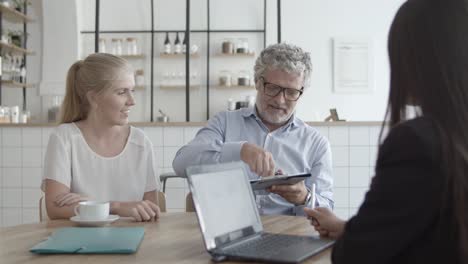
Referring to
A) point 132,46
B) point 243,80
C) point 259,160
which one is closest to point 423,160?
point 259,160

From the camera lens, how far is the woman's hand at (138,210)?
67.3 inches

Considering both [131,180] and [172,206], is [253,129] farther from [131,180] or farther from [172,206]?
[172,206]

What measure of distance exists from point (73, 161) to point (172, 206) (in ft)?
6.40

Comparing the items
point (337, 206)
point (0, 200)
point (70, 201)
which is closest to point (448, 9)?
point (70, 201)

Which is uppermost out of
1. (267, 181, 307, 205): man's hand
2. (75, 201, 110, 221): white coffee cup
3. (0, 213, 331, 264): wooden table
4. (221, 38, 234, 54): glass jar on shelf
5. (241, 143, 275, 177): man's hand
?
(221, 38, 234, 54): glass jar on shelf

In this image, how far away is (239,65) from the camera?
787cm

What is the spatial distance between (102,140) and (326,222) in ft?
3.63

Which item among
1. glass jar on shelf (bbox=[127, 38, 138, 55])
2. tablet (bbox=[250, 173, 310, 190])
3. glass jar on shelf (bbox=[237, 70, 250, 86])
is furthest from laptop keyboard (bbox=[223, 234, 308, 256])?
glass jar on shelf (bbox=[127, 38, 138, 55])

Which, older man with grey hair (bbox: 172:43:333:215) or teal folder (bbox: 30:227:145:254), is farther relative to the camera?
older man with grey hair (bbox: 172:43:333:215)

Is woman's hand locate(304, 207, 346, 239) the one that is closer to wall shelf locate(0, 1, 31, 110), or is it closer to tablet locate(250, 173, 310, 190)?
tablet locate(250, 173, 310, 190)

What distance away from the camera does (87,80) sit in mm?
2170

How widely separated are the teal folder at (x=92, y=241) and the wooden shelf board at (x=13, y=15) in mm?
6085

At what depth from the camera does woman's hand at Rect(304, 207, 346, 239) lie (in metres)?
1.38

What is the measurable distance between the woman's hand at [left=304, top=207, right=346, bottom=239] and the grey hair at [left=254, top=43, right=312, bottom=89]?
0.91m
